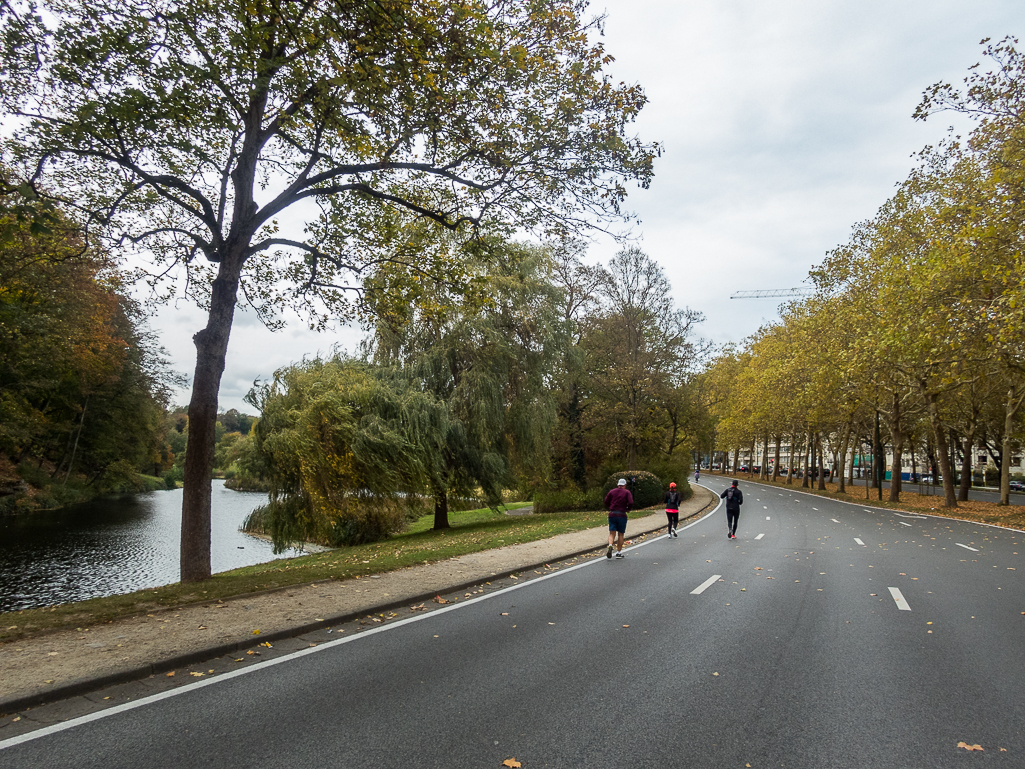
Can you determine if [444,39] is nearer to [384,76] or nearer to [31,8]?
[384,76]

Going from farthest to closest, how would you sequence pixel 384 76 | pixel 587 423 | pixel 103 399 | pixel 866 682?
pixel 103 399 → pixel 587 423 → pixel 384 76 → pixel 866 682

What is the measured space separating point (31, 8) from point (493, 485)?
58.3 ft

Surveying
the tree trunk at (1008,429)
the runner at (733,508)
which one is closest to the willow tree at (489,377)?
the runner at (733,508)

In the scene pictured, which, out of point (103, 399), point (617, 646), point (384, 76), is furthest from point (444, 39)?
point (103, 399)

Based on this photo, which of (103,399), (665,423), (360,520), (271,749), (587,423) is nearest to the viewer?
(271,749)

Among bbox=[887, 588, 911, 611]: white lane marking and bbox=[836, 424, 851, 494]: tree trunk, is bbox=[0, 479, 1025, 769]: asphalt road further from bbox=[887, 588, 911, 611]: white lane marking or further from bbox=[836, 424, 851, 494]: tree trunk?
bbox=[836, 424, 851, 494]: tree trunk

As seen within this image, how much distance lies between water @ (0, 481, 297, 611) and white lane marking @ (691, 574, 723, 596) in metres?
14.8

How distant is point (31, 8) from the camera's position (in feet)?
25.6

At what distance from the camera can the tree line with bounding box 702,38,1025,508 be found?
16438 mm

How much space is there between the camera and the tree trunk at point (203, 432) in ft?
31.3

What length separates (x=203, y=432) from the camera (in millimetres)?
9555

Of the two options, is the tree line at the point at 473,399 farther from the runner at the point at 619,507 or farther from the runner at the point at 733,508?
the runner at the point at 733,508

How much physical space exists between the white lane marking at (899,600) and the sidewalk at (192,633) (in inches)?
238

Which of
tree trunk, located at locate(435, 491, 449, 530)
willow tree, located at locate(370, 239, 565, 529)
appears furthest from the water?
willow tree, located at locate(370, 239, 565, 529)
